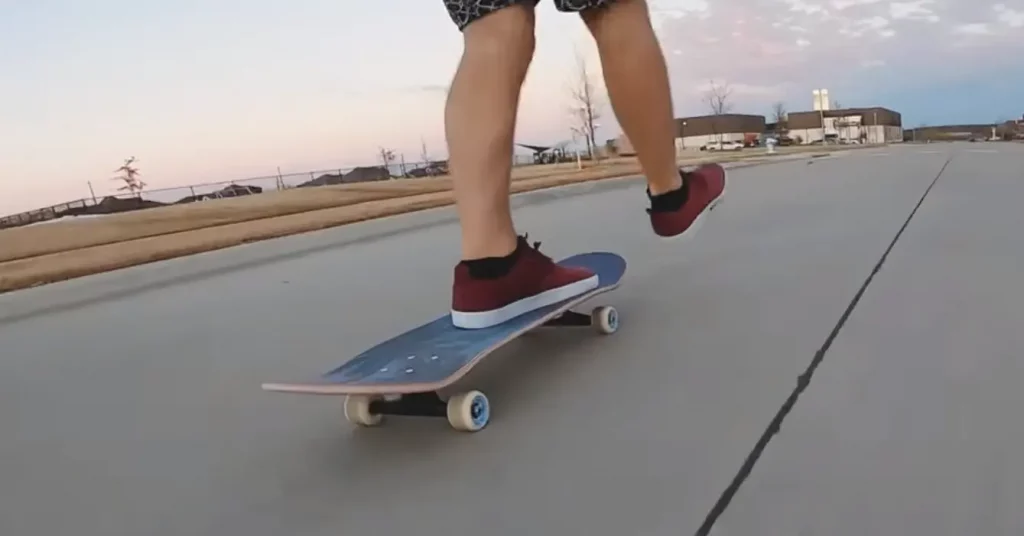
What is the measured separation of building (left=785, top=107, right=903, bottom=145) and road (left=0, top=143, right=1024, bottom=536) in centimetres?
2840

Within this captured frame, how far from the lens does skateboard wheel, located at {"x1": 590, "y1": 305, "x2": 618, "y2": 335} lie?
108 cm

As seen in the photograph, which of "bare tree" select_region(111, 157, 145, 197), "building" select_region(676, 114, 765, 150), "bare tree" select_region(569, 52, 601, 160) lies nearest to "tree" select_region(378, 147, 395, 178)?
"bare tree" select_region(569, 52, 601, 160)

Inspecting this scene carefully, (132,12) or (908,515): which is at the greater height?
(132,12)

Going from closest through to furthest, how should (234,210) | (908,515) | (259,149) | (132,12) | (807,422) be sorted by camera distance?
(908,515) → (807,422) → (234,210) → (132,12) → (259,149)

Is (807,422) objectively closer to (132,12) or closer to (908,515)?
(908,515)

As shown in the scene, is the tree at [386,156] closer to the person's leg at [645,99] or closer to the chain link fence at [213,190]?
the chain link fence at [213,190]

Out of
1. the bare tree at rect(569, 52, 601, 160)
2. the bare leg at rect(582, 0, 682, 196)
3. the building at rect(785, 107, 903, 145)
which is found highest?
the bare tree at rect(569, 52, 601, 160)

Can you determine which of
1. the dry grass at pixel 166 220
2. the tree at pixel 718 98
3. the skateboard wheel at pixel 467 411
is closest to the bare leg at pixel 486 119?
the skateboard wheel at pixel 467 411

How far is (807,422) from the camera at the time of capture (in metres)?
0.66

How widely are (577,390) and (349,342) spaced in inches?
18.1

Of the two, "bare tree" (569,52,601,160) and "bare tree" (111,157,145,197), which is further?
"bare tree" (569,52,601,160)

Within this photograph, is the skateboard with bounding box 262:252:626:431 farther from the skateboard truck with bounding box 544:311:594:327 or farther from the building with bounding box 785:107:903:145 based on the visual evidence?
the building with bounding box 785:107:903:145

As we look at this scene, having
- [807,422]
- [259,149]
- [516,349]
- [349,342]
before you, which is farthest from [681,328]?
[259,149]

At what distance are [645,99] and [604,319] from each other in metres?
0.33
